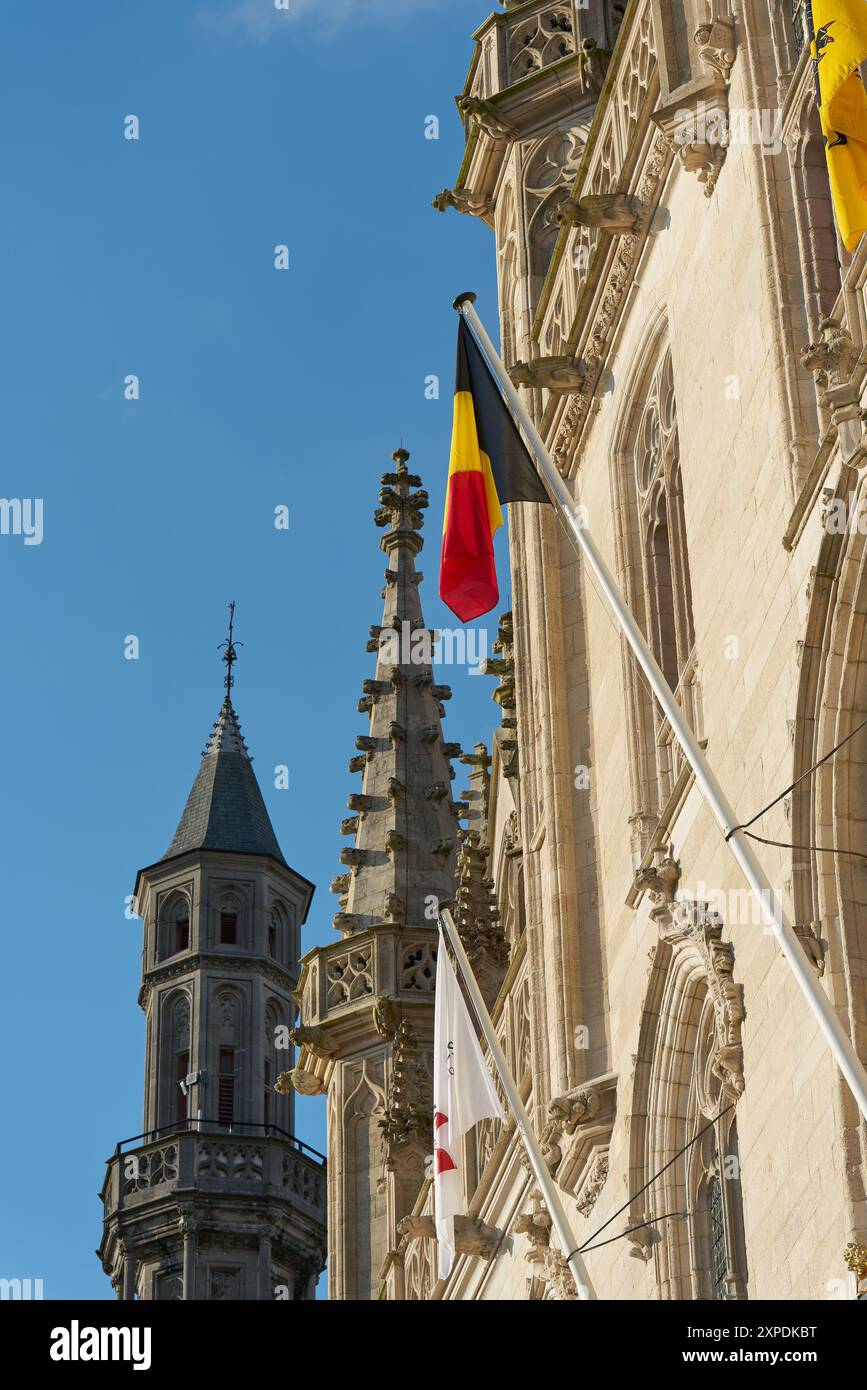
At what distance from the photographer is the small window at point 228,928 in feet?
180

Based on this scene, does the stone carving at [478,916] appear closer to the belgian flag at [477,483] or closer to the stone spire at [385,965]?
the stone spire at [385,965]

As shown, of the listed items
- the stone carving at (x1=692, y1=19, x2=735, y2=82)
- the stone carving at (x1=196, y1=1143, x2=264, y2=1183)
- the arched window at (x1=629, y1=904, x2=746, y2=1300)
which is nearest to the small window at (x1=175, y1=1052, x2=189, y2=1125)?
the stone carving at (x1=196, y1=1143, x2=264, y2=1183)

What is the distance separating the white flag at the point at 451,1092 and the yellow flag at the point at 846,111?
804 centimetres

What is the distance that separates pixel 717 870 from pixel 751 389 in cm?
341

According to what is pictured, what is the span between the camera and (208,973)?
178 ft

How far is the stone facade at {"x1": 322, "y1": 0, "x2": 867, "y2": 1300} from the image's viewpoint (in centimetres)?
1816

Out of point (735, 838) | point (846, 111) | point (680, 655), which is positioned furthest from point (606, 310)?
point (735, 838)

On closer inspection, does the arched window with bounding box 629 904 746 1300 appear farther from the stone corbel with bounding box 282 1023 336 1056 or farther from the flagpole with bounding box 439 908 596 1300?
the stone corbel with bounding box 282 1023 336 1056

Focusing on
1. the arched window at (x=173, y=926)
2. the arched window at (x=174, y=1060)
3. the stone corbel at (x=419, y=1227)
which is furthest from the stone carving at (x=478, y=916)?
the arched window at (x=173, y=926)

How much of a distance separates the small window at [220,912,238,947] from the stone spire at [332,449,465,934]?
14588mm

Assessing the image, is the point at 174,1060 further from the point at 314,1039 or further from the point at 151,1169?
the point at 314,1039
